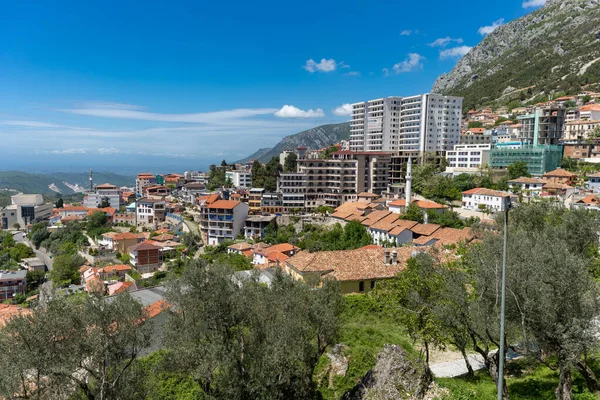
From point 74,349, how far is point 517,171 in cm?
6884

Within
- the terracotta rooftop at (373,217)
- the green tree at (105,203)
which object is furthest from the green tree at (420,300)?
the green tree at (105,203)

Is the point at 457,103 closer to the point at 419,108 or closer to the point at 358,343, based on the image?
the point at 419,108

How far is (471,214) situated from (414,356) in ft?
137

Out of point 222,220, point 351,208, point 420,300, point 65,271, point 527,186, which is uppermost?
point 527,186

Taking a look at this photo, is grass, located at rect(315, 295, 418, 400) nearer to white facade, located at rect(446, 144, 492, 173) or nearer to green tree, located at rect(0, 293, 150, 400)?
green tree, located at rect(0, 293, 150, 400)

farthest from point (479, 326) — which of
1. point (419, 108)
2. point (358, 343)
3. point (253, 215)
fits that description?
point (419, 108)

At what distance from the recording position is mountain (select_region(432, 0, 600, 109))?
406 feet

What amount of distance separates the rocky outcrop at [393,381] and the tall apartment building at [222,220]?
57.3 m

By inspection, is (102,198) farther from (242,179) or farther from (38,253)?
(242,179)

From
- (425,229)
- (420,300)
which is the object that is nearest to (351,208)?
(425,229)

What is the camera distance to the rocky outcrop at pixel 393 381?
41.8 ft

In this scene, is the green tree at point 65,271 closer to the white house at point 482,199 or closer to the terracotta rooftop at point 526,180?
the white house at point 482,199

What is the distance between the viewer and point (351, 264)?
93.1ft

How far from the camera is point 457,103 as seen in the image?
90312 millimetres
